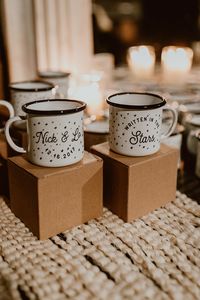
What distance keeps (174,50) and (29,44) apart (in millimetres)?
883

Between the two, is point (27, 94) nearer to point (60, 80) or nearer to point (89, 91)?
point (60, 80)

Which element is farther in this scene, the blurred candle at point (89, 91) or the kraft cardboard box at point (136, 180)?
the blurred candle at point (89, 91)

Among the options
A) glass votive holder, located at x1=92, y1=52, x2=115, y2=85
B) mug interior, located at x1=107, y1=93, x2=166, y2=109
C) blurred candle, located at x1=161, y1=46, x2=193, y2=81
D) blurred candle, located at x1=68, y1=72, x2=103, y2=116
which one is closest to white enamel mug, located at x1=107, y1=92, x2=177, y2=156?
mug interior, located at x1=107, y1=93, x2=166, y2=109

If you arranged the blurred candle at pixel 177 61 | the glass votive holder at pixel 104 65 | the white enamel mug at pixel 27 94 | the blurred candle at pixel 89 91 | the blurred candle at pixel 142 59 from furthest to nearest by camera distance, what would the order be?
1. the blurred candle at pixel 142 59
2. the blurred candle at pixel 177 61
3. the glass votive holder at pixel 104 65
4. the blurred candle at pixel 89 91
5. the white enamel mug at pixel 27 94

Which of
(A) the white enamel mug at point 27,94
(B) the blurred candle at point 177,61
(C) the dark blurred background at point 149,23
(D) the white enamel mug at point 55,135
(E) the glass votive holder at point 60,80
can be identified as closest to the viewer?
(D) the white enamel mug at point 55,135

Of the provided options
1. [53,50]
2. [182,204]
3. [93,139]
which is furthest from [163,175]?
[53,50]

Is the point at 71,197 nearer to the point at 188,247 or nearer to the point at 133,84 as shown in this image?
the point at 188,247

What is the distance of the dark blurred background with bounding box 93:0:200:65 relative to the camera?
3117mm

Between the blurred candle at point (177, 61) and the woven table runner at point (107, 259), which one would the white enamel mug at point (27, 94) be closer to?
the woven table runner at point (107, 259)

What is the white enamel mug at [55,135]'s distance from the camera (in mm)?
680

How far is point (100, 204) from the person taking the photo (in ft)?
2.58

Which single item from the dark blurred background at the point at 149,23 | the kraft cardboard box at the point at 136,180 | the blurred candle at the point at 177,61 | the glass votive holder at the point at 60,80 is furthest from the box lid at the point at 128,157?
the dark blurred background at the point at 149,23

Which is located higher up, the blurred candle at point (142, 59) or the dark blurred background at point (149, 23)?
the dark blurred background at point (149, 23)

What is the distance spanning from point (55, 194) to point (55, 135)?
0.11 meters
